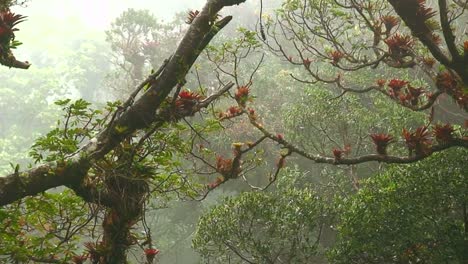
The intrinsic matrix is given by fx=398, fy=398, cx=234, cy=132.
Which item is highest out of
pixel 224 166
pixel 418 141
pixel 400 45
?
pixel 400 45

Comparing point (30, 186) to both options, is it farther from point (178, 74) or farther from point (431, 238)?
point (431, 238)

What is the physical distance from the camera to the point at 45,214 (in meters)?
3.45

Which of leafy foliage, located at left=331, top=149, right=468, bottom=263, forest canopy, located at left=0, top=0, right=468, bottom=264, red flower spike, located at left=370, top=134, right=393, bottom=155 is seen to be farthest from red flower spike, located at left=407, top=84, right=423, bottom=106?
leafy foliage, located at left=331, top=149, right=468, bottom=263

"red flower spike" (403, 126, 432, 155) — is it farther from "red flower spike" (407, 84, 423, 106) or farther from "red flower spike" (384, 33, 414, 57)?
"red flower spike" (384, 33, 414, 57)

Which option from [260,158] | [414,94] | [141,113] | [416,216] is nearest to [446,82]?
[414,94]

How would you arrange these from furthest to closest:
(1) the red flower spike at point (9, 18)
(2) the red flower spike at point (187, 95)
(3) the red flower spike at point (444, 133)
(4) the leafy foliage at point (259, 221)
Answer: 1. (4) the leafy foliage at point (259, 221)
2. (3) the red flower spike at point (444, 133)
3. (2) the red flower spike at point (187, 95)
4. (1) the red flower spike at point (9, 18)

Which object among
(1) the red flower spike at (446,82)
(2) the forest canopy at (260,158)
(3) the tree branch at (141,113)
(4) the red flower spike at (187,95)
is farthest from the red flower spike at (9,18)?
(1) the red flower spike at (446,82)

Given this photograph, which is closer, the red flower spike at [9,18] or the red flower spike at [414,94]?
the red flower spike at [9,18]

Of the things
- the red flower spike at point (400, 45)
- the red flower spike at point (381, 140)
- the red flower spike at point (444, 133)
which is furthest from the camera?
the red flower spike at point (400, 45)

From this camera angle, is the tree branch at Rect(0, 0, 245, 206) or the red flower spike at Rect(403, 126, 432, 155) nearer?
the tree branch at Rect(0, 0, 245, 206)

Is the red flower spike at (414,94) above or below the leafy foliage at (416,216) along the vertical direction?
above

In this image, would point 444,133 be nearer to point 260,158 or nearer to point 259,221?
point 260,158

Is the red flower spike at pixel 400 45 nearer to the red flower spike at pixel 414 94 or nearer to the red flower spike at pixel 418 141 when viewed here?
the red flower spike at pixel 414 94

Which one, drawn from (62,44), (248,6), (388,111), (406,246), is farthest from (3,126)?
(406,246)
